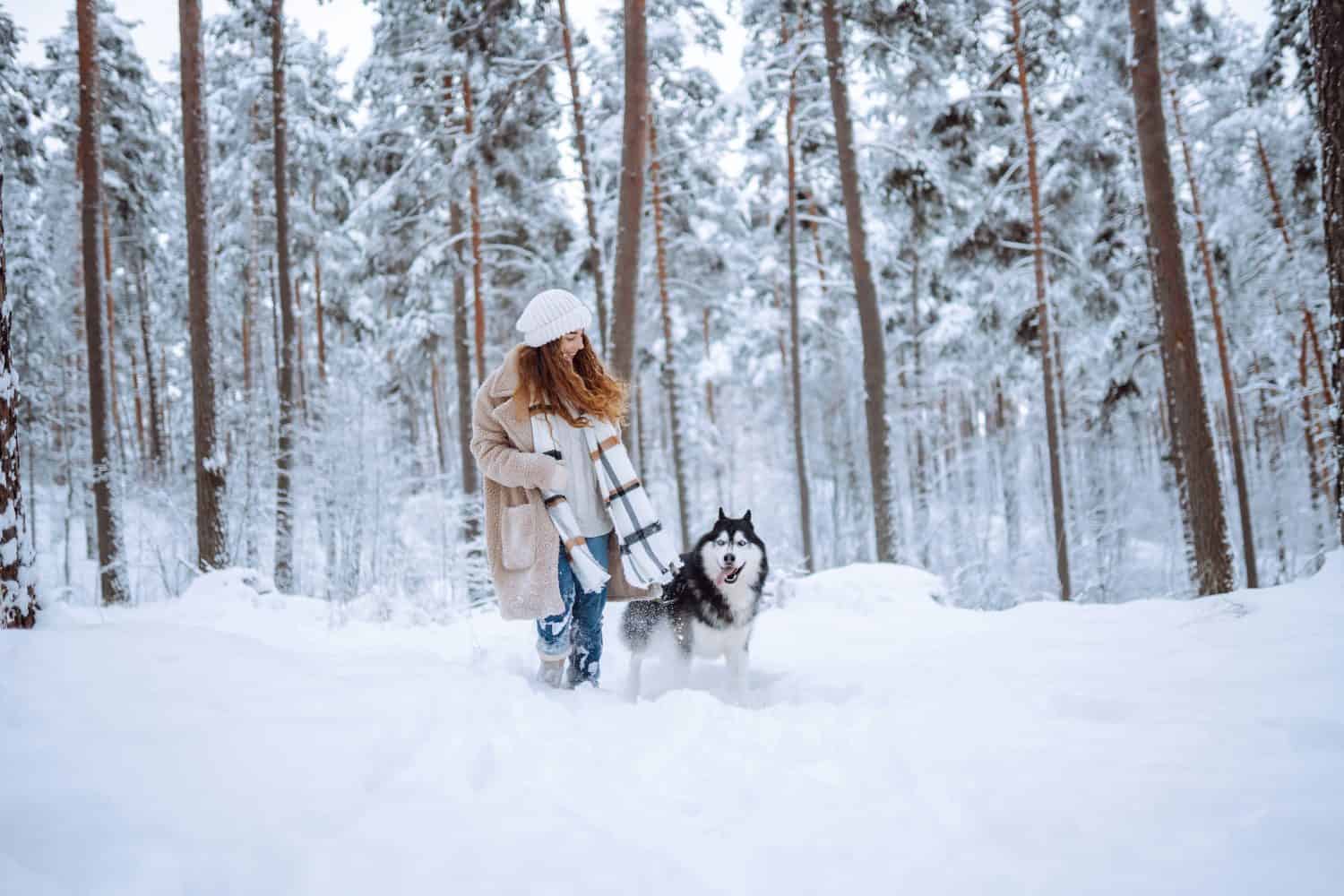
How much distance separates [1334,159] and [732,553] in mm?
4536

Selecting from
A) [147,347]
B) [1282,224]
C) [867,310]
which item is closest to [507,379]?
[867,310]

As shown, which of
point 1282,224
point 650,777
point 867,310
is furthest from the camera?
point 1282,224

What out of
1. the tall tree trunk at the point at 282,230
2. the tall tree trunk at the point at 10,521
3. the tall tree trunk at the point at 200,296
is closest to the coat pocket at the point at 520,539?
the tall tree trunk at the point at 10,521

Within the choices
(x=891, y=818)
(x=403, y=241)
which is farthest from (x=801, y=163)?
(x=891, y=818)

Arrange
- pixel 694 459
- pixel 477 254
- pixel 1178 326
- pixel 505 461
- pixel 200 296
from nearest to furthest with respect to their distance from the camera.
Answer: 1. pixel 505 461
2. pixel 1178 326
3. pixel 200 296
4. pixel 477 254
5. pixel 694 459

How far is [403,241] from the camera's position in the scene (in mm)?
14445

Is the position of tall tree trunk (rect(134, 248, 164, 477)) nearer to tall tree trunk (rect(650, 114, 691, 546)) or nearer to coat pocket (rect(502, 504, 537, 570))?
tall tree trunk (rect(650, 114, 691, 546))

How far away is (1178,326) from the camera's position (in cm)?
712

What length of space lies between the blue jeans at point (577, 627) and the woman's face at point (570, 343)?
0.98 meters

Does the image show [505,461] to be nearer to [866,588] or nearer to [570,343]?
[570,343]

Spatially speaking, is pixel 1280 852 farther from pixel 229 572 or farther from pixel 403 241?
pixel 403 241

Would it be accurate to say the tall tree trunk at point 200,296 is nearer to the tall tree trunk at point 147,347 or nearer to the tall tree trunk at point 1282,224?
the tall tree trunk at point 147,347

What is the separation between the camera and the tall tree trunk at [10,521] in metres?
2.56

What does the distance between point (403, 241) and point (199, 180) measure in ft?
20.8
